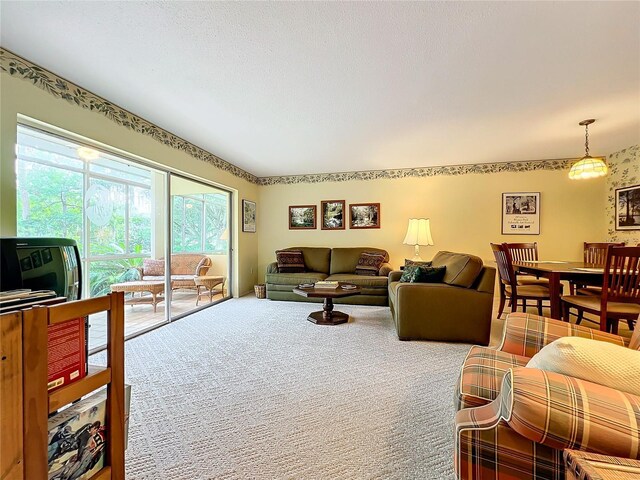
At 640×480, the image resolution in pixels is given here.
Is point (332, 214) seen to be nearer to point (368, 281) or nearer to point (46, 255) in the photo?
point (368, 281)

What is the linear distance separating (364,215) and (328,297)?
231 centimetres

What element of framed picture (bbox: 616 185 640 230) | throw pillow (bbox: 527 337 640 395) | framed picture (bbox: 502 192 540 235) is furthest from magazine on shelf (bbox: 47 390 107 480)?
framed picture (bbox: 616 185 640 230)

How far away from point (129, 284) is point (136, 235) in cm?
71

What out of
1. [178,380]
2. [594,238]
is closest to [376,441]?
[178,380]

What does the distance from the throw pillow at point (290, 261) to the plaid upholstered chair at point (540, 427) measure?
4078 mm

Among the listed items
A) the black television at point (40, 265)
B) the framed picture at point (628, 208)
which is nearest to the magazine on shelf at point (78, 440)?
the black television at point (40, 265)

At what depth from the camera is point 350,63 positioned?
1983 mm

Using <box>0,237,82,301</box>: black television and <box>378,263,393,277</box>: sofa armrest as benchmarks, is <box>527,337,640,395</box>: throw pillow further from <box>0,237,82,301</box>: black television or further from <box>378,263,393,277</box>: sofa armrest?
<box>378,263,393,277</box>: sofa armrest

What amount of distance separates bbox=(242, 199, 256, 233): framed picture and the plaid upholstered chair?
15.3ft

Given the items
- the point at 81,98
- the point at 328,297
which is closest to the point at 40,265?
the point at 81,98

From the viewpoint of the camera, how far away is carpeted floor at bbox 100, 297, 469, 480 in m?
1.30

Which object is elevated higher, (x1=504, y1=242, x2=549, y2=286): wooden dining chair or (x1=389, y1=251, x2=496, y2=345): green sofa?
(x1=504, y1=242, x2=549, y2=286): wooden dining chair

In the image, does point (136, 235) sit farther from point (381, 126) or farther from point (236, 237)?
point (381, 126)

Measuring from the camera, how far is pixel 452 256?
326 cm
